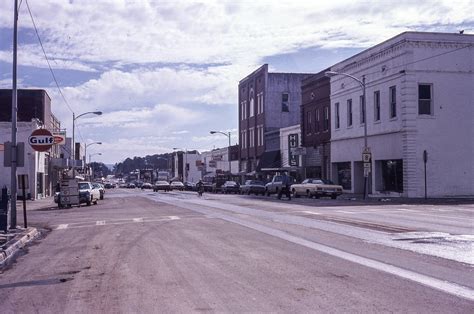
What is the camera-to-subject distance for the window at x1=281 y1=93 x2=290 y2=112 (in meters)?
77.9

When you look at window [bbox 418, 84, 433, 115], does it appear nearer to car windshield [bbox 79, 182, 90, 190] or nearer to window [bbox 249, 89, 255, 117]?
car windshield [bbox 79, 182, 90, 190]

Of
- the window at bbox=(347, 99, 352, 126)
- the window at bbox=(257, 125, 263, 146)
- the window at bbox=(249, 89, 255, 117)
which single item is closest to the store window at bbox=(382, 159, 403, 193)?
the window at bbox=(347, 99, 352, 126)

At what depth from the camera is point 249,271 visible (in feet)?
35.5

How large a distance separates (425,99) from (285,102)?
37679mm

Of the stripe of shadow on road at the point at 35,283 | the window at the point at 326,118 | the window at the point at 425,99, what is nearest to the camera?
the stripe of shadow on road at the point at 35,283

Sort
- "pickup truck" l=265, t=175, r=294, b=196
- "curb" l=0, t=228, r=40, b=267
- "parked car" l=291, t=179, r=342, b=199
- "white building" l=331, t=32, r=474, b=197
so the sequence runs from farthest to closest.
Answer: "pickup truck" l=265, t=175, r=294, b=196 → "parked car" l=291, t=179, r=342, b=199 → "white building" l=331, t=32, r=474, b=197 → "curb" l=0, t=228, r=40, b=267

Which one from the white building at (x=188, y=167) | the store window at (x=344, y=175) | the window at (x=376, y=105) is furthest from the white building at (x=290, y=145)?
the white building at (x=188, y=167)

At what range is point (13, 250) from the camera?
14.9 meters

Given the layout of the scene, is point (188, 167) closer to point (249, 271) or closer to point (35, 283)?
point (249, 271)

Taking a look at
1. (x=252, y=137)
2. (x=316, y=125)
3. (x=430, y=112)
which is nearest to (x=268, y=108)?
(x=252, y=137)

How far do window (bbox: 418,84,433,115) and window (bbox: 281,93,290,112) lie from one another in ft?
122

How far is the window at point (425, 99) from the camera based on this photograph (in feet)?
135

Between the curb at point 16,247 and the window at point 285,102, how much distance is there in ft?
197

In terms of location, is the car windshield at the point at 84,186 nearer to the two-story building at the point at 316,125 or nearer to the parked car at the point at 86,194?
the parked car at the point at 86,194
